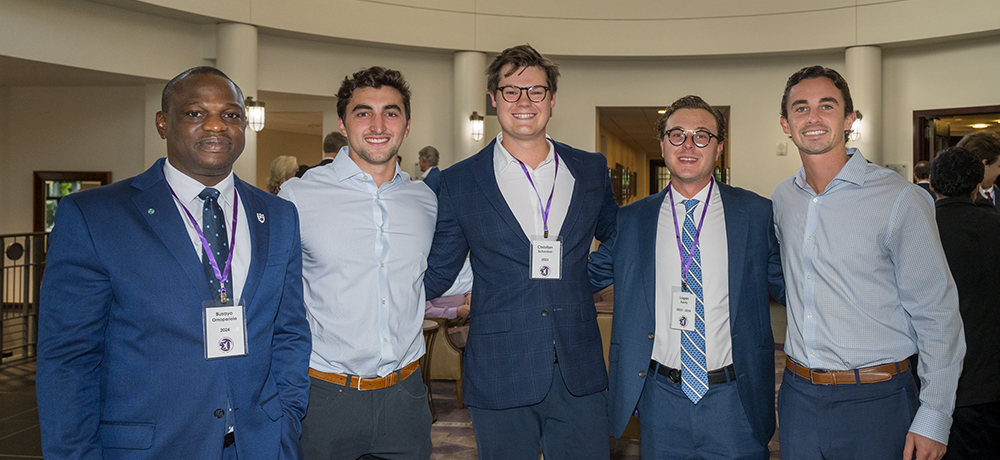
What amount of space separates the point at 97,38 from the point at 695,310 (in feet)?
26.8

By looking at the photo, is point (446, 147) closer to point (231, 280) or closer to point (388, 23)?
point (388, 23)

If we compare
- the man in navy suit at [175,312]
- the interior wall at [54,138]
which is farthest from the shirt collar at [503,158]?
the interior wall at [54,138]

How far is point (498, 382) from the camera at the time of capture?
2.07m

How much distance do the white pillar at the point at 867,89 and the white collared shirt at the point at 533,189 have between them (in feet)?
26.6

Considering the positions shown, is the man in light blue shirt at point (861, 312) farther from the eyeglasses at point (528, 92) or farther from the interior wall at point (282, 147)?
the interior wall at point (282, 147)

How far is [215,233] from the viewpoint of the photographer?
5.60 ft

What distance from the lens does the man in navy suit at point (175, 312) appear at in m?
1.48

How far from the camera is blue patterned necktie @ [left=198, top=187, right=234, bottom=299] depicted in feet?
5.48

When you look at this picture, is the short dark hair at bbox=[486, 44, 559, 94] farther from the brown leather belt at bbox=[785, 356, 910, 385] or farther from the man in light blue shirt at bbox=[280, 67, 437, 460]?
the brown leather belt at bbox=[785, 356, 910, 385]

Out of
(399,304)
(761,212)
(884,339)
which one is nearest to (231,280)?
(399,304)

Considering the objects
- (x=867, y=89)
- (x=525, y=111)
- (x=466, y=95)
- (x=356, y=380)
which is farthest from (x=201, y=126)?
(x=867, y=89)

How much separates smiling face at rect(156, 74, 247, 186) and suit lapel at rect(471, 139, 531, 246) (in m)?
0.80

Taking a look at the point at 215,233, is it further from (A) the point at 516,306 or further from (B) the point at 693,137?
(B) the point at 693,137

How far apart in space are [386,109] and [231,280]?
0.82 metres
